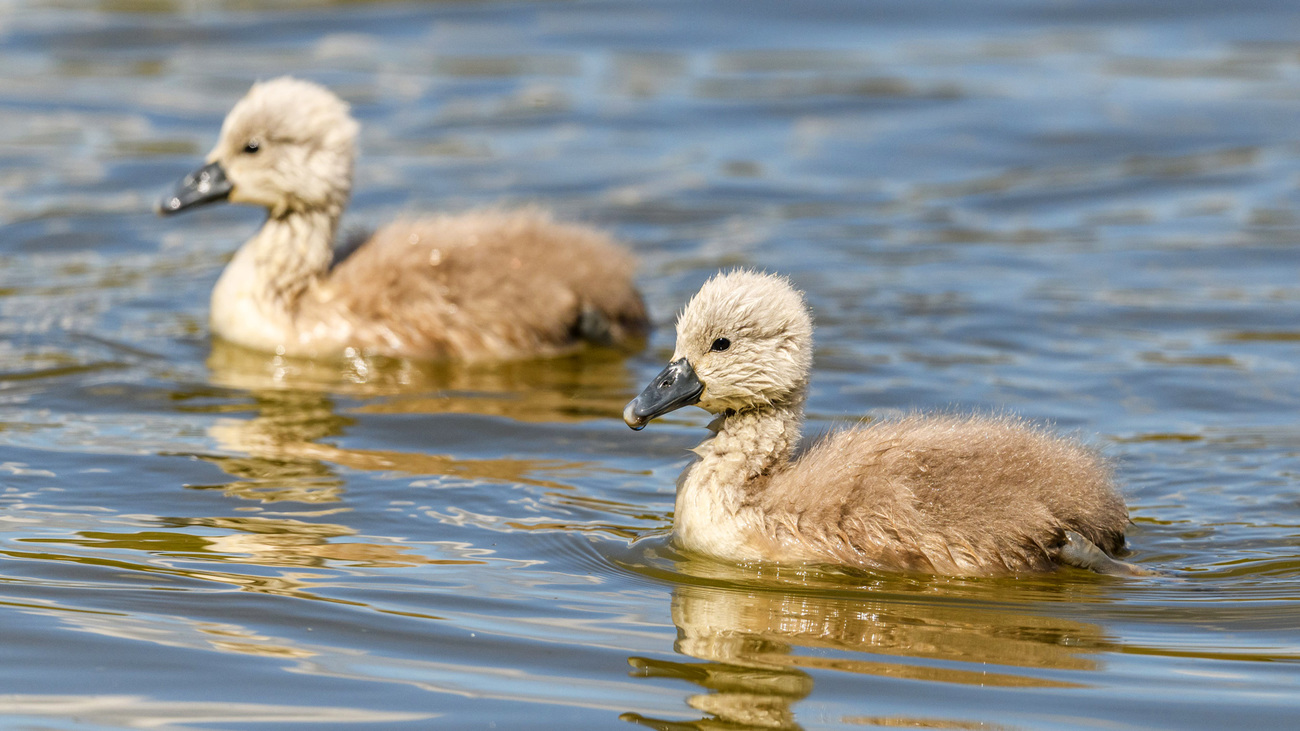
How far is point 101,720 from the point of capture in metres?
4.99

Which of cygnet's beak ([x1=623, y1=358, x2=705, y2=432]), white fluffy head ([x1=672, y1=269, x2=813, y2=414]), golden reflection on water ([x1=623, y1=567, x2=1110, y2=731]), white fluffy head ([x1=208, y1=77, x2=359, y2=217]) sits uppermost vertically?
white fluffy head ([x1=208, y1=77, x2=359, y2=217])

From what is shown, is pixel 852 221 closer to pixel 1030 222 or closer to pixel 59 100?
pixel 1030 222

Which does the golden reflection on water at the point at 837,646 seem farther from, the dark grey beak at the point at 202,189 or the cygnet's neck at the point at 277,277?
the dark grey beak at the point at 202,189

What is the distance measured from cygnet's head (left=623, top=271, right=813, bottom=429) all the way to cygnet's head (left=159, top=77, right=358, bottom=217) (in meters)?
3.81

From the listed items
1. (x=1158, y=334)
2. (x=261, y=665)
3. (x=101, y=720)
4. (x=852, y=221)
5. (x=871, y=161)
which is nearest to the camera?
(x=101, y=720)

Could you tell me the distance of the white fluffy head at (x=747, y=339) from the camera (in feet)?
21.3

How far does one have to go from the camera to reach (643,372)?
31.3ft

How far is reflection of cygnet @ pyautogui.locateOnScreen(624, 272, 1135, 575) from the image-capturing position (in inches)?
248

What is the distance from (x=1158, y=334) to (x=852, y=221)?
300cm

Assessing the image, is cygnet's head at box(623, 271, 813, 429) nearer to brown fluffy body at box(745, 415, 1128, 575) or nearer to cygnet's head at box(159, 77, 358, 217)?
brown fluffy body at box(745, 415, 1128, 575)

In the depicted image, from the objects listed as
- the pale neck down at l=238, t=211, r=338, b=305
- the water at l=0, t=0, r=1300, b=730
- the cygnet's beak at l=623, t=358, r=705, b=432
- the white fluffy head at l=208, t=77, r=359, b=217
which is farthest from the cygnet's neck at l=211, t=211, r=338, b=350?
the cygnet's beak at l=623, t=358, r=705, b=432

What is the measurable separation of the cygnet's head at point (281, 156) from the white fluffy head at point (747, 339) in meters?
3.82

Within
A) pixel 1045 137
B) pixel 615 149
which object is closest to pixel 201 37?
pixel 615 149

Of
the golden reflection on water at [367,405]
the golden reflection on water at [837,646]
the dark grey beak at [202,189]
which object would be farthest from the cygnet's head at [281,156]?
the golden reflection on water at [837,646]
